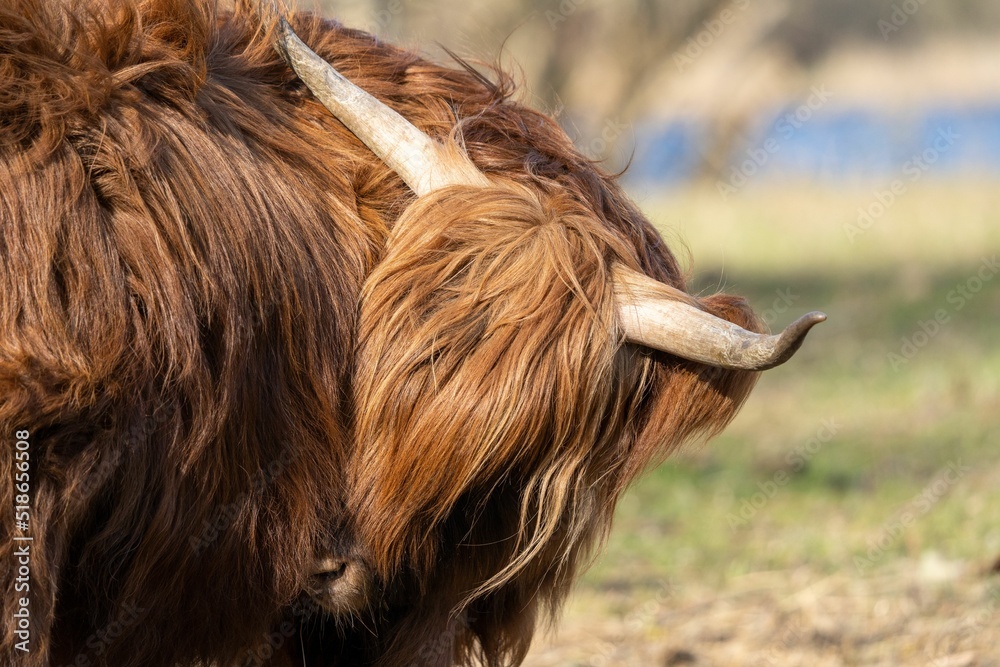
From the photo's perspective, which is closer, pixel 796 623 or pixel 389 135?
pixel 389 135

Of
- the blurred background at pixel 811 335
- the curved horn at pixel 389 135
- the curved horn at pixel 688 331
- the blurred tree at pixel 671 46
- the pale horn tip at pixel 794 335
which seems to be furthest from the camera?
the blurred tree at pixel 671 46

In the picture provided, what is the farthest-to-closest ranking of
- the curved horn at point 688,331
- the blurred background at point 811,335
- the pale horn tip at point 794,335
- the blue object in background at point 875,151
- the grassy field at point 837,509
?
the blue object in background at point 875,151, the blurred background at point 811,335, the grassy field at point 837,509, the curved horn at point 688,331, the pale horn tip at point 794,335

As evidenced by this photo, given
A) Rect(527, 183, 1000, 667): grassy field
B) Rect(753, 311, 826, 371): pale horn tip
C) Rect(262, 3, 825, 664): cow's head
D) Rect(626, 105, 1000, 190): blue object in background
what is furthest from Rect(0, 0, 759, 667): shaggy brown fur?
Rect(626, 105, 1000, 190): blue object in background

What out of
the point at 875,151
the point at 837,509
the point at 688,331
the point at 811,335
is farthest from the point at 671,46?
the point at 688,331

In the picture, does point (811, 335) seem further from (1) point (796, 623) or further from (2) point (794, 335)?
(2) point (794, 335)

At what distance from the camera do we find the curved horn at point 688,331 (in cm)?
226

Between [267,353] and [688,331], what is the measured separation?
92 cm

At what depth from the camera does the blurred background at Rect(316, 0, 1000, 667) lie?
434 cm

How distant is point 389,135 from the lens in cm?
272

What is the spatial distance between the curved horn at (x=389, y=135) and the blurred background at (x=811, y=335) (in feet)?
1.87

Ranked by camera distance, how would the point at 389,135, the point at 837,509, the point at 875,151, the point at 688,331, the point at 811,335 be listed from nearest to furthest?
the point at 688,331 → the point at 389,135 → the point at 837,509 → the point at 811,335 → the point at 875,151

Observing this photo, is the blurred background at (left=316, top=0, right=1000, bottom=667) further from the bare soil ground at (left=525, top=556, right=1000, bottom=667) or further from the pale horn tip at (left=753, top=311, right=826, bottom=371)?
the pale horn tip at (left=753, top=311, right=826, bottom=371)

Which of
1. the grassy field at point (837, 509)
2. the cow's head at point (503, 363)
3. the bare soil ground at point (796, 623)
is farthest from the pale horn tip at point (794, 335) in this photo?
the bare soil ground at point (796, 623)

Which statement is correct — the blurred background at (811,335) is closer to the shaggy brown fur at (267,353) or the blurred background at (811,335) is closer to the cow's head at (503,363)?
the cow's head at (503,363)
